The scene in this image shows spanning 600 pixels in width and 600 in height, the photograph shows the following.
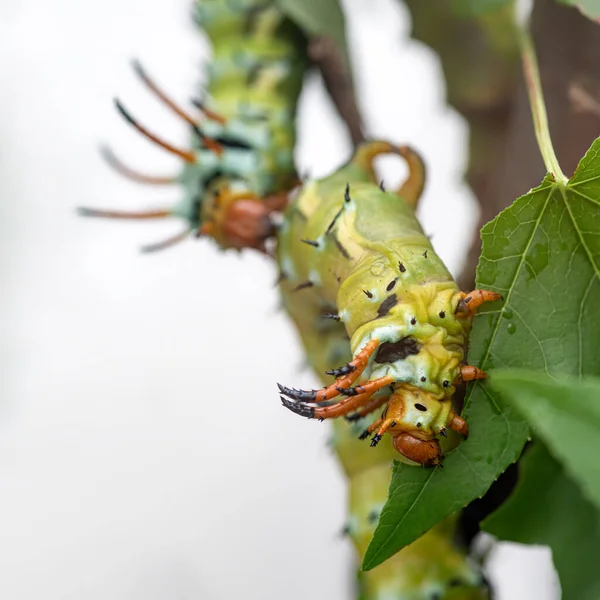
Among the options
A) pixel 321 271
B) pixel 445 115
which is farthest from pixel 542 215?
pixel 445 115

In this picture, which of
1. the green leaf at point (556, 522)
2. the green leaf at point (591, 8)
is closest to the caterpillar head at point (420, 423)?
the green leaf at point (556, 522)

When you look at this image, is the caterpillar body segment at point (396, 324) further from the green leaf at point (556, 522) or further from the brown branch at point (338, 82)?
the brown branch at point (338, 82)

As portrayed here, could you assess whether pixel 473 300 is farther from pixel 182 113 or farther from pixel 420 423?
pixel 182 113

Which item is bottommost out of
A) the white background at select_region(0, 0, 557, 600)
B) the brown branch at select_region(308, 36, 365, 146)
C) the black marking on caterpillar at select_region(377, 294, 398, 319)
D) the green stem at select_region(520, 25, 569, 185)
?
the white background at select_region(0, 0, 557, 600)

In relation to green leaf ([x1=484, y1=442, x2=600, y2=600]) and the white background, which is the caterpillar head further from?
the white background

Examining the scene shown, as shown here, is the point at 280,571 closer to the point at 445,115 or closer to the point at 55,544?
the point at 55,544

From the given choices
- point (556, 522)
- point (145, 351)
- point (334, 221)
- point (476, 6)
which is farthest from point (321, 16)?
point (145, 351)

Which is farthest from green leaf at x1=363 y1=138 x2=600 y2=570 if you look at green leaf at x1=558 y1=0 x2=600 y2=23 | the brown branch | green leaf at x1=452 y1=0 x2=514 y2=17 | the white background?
the white background
